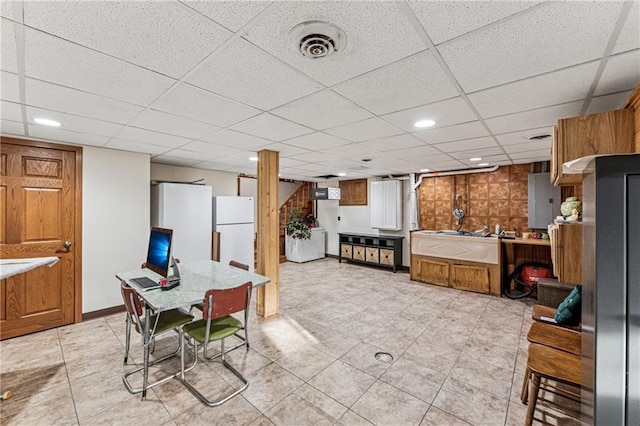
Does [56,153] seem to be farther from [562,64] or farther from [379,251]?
[379,251]

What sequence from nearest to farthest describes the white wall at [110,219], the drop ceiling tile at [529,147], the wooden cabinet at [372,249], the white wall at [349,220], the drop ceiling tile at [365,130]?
the drop ceiling tile at [365,130]
the drop ceiling tile at [529,147]
the white wall at [110,219]
the wooden cabinet at [372,249]
the white wall at [349,220]

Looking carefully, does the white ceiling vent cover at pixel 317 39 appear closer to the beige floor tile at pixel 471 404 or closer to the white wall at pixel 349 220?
the beige floor tile at pixel 471 404

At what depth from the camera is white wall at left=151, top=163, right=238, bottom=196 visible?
4.97 metres

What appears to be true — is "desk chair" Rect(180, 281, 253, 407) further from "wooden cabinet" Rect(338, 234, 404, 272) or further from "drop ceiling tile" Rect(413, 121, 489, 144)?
"wooden cabinet" Rect(338, 234, 404, 272)

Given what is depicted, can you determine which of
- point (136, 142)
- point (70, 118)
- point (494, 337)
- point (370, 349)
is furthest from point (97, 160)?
point (494, 337)

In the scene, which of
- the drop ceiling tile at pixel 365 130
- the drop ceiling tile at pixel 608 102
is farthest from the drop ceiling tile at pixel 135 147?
the drop ceiling tile at pixel 608 102

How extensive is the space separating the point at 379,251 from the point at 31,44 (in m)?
6.36

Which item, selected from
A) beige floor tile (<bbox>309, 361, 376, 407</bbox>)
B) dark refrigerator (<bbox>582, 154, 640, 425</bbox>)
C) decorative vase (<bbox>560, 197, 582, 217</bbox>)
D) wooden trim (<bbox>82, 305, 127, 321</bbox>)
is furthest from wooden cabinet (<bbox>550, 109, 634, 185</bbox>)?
wooden trim (<bbox>82, 305, 127, 321</bbox>)

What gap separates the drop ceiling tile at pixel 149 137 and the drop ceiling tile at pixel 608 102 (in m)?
3.89

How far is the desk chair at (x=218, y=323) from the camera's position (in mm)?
2135

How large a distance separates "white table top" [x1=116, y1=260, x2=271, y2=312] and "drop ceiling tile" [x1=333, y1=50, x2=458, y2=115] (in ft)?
6.13

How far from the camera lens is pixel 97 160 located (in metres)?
3.64

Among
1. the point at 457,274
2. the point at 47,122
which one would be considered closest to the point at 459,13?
the point at 47,122

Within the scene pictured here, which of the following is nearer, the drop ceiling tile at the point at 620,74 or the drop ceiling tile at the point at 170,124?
the drop ceiling tile at the point at 620,74
